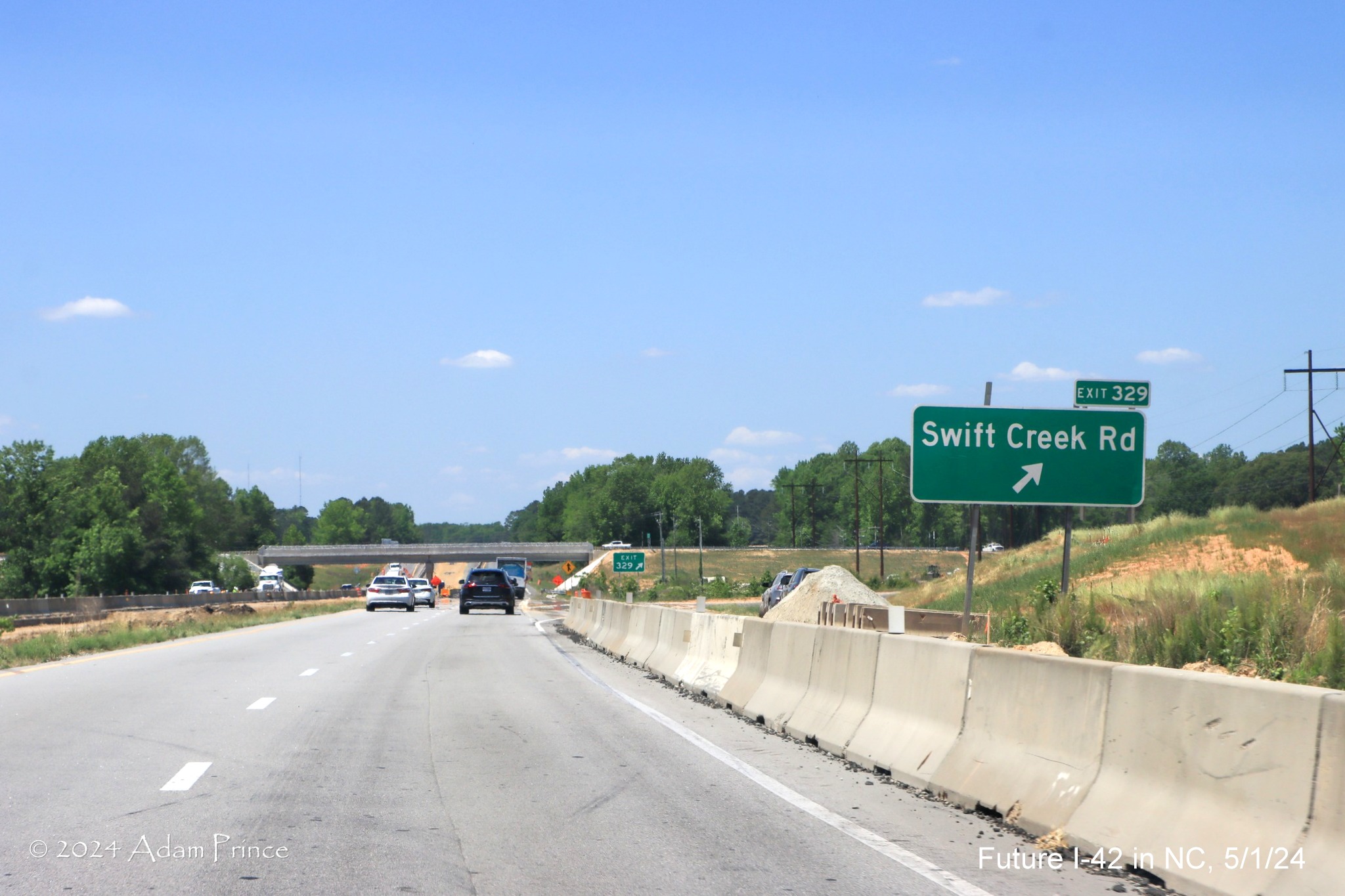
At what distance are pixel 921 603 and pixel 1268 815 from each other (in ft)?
193

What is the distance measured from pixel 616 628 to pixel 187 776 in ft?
60.9

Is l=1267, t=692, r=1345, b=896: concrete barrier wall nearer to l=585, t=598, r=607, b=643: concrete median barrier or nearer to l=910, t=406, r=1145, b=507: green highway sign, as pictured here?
l=910, t=406, r=1145, b=507: green highway sign

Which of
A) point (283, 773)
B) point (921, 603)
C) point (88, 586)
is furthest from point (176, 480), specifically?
point (283, 773)

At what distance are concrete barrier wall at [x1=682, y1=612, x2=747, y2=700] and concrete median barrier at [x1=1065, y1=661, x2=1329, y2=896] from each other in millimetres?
8923

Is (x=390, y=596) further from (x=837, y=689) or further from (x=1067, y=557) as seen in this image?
(x=837, y=689)

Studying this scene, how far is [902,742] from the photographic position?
9.90 metres

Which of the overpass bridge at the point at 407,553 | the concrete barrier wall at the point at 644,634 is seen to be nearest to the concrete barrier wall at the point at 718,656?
the concrete barrier wall at the point at 644,634

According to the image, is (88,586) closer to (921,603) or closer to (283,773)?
(921,603)

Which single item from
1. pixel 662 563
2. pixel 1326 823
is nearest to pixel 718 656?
pixel 1326 823

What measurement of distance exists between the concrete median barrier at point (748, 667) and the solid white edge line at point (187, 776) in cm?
629

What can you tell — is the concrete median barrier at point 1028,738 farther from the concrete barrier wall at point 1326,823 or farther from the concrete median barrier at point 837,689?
the concrete median barrier at point 837,689

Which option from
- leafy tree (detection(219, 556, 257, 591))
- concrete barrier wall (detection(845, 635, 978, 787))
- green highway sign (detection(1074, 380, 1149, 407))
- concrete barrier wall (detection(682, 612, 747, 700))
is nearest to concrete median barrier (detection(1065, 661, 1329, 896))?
concrete barrier wall (detection(845, 635, 978, 787))

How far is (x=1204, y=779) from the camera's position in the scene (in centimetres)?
631

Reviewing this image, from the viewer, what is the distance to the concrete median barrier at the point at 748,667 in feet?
48.2
